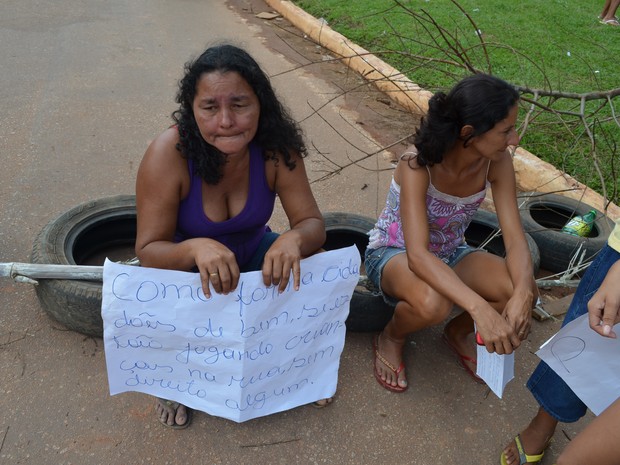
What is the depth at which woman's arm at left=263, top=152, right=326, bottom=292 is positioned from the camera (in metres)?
1.99

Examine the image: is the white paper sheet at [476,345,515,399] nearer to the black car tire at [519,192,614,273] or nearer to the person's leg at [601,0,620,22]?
the black car tire at [519,192,614,273]

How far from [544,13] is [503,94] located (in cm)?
748

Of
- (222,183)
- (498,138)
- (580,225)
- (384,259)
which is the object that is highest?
(498,138)

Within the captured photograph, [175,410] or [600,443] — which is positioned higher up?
[600,443]

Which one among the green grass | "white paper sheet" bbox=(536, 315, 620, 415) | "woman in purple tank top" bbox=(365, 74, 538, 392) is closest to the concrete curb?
the green grass

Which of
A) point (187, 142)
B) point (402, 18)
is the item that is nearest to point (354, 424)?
point (187, 142)

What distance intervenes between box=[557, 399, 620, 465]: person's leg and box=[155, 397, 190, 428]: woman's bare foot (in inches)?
55.8

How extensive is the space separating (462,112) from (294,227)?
824mm

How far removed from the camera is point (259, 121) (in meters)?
2.18

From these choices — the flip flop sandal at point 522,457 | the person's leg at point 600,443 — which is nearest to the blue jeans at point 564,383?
the flip flop sandal at point 522,457

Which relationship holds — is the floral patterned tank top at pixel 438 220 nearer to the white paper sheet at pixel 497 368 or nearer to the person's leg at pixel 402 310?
the person's leg at pixel 402 310

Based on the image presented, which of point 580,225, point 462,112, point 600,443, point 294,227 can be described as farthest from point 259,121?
point 580,225

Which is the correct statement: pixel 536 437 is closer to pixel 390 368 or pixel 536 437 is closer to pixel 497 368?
pixel 497 368

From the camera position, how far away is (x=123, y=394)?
2.33 m
